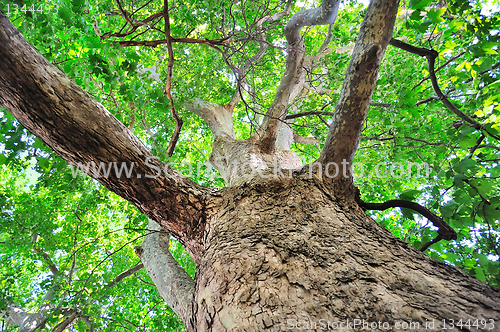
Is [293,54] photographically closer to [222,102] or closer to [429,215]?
[429,215]

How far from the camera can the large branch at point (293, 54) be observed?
2.32 m

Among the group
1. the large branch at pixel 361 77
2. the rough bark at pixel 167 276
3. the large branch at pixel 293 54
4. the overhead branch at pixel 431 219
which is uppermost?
the large branch at pixel 293 54

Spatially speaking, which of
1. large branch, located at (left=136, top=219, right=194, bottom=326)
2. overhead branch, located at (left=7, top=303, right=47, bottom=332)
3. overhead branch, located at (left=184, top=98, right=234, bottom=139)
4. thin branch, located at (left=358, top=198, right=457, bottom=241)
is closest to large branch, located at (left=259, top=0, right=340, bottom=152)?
thin branch, located at (left=358, top=198, right=457, bottom=241)

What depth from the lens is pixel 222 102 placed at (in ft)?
21.0

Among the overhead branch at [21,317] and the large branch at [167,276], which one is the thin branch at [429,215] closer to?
the large branch at [167,276]

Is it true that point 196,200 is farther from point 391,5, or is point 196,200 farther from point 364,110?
point 391,5

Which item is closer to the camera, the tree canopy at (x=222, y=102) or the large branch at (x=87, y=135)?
the large branch at (x=87, y=135)

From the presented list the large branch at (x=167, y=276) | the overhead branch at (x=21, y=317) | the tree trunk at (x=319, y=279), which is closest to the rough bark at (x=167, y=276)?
the large branch at (x=167, y=276)

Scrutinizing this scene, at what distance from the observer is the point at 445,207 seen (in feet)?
5.17

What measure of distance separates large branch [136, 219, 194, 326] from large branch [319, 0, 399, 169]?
1.56m

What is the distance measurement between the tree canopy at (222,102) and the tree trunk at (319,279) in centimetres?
47

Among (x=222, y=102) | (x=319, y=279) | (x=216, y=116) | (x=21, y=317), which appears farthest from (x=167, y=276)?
(x=21, y=317)

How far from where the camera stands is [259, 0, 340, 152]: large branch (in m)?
2.32

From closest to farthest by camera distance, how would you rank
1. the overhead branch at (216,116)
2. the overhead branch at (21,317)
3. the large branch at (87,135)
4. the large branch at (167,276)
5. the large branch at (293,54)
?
the large branch at (87,135) < the large branch at (167,276) < the large branch at (293,54) < the overhead branch at (216,116) < the overhead branch at (21,317)
